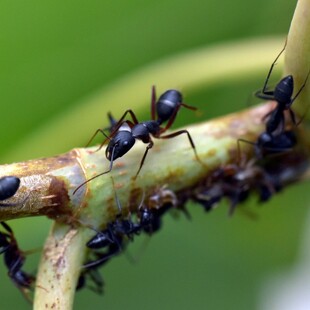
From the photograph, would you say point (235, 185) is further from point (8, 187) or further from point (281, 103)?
point (8, 187)

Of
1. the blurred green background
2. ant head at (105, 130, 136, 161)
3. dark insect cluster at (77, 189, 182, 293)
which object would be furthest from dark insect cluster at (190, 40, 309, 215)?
the blurred green background

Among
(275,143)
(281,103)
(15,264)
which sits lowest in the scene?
(15,264)

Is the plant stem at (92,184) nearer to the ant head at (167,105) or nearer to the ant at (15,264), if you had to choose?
the ant head at (167,105)

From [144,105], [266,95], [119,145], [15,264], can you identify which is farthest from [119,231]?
[144,105]

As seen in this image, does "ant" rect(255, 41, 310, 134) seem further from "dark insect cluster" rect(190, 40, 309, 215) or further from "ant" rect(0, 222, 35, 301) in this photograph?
"ant" rect(0, 222, 35, 301)

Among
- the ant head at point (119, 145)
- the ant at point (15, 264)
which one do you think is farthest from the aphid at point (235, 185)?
the ant at point (15, 264)

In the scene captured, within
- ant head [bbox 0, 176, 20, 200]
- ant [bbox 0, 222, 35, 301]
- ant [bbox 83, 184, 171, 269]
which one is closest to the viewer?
ant head [bbox 0, 176, 20, 200]

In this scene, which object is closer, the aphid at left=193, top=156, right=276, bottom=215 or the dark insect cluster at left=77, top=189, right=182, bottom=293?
the dark insect cluster at left=77, top=189, right=182, bottom=293
